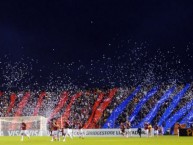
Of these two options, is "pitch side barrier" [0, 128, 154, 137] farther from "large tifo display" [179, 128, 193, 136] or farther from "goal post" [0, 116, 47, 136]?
"large tifo display" [179, 128, 193, 136]

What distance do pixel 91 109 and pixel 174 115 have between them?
15.1 metres

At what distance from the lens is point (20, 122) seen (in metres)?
62.2

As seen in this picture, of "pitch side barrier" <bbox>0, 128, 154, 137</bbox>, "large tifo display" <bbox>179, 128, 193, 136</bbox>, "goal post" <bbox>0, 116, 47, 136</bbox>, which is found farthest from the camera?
"goal post" <bbox>0, 116, 47, 136</bbox>

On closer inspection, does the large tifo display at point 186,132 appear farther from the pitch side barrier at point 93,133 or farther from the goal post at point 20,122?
the goal post at point 20,122

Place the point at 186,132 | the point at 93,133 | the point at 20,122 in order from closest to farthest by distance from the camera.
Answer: the point at 186,132 < the point at 93,133 < the point at 20,122

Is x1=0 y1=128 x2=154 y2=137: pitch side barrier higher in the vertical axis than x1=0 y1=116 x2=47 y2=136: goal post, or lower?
lower

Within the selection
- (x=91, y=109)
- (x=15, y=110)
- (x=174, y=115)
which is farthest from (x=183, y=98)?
(x=15, y=110)

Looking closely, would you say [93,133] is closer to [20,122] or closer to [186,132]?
[20,122]

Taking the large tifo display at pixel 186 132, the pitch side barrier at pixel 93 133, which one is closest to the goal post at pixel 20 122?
the pitch side barrier at pixel 93 133

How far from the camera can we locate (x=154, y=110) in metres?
69.4

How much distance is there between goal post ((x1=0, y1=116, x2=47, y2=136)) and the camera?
6116cm

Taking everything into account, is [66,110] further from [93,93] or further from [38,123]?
[38,123]

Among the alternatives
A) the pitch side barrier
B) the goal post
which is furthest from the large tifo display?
the goal post

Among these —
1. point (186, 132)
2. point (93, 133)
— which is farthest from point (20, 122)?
point (186, 132)
